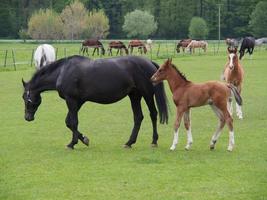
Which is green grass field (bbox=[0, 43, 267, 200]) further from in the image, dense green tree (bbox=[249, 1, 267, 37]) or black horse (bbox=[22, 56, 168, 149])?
dense green tree (bbox=[249, 1, 267, 37])

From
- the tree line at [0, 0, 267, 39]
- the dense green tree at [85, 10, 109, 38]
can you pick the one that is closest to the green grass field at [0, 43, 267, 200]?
the dense green tree at [85, 10, 109, 38]

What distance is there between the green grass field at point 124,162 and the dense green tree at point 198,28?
257 feet

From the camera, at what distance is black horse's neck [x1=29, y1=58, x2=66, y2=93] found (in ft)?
36.6

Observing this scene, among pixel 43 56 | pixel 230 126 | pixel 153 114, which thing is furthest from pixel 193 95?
pixel 43 56

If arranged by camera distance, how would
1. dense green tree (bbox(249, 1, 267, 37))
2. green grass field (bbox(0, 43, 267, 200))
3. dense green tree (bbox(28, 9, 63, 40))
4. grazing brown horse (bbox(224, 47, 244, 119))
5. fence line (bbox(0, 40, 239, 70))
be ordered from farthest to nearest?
1. dense green tree (bbox(249, 1, 267, 37))
2. dense green tree (bbox(28, 9, 63, 40))
3. fence line (bbox(0, 40, 239, 70))
4. grazing brown horse (bbox(224, 47, 244, 119))
5. green grass field (bbox(0, 43, 267, 200))

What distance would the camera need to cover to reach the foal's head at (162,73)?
412 inches

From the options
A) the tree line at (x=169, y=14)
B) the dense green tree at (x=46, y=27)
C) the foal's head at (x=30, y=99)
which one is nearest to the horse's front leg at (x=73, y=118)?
the foal's head at (x=30, y=99)

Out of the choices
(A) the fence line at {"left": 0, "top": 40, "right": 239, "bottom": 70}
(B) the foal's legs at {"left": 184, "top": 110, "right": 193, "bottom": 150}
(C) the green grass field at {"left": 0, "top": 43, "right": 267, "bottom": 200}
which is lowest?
(A) the fence line at {"left": 0, "top": 40, "right": 239, "bottom": 70}

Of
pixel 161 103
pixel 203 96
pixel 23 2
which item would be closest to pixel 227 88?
pixel 203 96

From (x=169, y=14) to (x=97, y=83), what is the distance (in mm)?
91267

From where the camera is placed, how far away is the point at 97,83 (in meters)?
10.9

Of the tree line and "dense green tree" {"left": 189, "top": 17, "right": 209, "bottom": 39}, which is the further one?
the tree line

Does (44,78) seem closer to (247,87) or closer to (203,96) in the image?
(203,96)

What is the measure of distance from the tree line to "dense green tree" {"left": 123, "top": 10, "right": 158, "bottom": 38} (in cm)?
495
